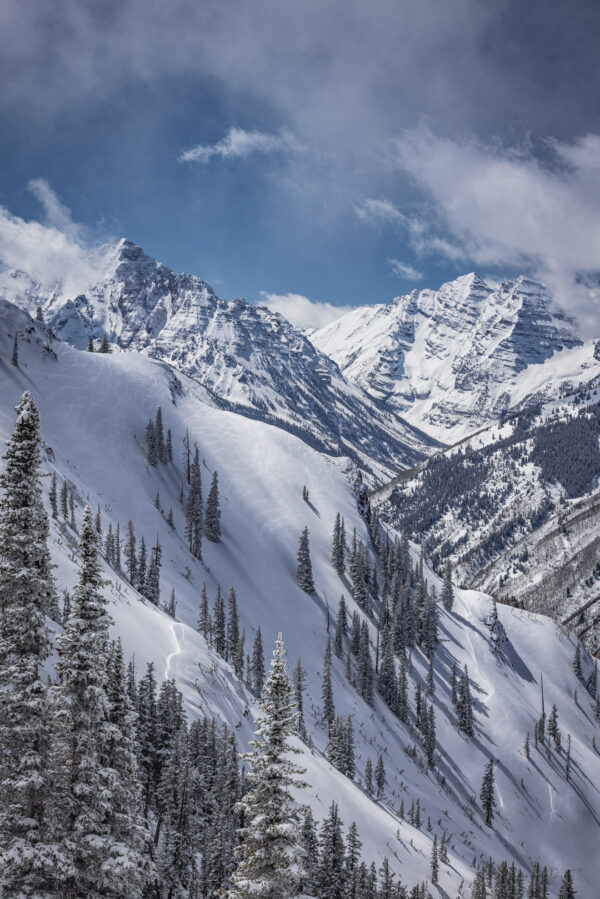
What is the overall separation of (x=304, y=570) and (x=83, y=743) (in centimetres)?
11903

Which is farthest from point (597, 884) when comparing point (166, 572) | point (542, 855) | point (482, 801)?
point (166, 572)

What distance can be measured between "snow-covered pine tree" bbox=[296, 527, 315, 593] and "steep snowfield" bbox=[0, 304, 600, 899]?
2.56 metres

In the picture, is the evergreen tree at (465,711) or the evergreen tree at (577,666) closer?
the evergreen tree at (465,711)

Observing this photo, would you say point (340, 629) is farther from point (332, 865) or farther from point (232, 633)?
point (332, 865)

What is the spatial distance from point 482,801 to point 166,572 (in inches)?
3250

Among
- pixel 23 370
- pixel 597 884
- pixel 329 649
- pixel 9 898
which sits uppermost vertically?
pixel 23 370

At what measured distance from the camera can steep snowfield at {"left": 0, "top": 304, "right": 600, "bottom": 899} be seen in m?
73.3

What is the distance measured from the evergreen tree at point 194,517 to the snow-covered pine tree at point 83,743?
107379 millimetres

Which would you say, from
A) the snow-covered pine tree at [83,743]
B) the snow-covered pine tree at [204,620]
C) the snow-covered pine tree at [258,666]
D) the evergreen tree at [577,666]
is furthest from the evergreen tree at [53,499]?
the evergreen tree at [577,666]

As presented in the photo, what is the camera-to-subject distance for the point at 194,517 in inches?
5044

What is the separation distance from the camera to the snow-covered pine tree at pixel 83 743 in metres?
16.8

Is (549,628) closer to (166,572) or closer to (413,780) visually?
(413,780)

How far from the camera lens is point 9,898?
15352mm

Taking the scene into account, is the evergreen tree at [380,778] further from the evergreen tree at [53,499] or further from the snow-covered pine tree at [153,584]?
the evergreen tree at [53,499]
